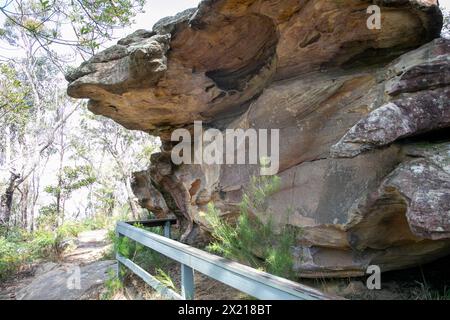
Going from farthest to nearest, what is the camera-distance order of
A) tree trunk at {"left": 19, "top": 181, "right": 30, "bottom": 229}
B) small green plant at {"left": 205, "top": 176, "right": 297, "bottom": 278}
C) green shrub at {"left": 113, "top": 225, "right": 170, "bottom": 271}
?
tree trunk at {"left": 19, "top": 181, "right": 30, "bottom": 229}
green shrub at {"left": 113, "top": 225, "right": 170, "bottom": 271}
small green plant at {"left": 205, "top": 176, "right": 297, "bottom": 278}

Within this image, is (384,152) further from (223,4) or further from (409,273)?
(223,4)

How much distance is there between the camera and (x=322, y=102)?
4434 mm

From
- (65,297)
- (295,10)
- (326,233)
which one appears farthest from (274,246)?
(65,297)

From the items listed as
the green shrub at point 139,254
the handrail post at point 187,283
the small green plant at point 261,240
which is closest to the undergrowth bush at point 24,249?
the green shrub at point 139,254

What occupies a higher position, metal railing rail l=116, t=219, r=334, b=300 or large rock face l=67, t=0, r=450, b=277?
large rock face l=67, t=0, r=450, b=277

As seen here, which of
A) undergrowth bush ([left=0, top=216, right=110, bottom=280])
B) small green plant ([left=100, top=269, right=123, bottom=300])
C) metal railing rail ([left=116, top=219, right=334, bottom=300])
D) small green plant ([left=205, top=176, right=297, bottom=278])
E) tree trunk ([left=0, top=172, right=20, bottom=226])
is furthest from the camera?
tree trunk ([left=0, top=172, right=20, bottom=226])

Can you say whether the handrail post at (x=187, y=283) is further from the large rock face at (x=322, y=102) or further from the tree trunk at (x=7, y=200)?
the tree trunk at (x=7, y=200)

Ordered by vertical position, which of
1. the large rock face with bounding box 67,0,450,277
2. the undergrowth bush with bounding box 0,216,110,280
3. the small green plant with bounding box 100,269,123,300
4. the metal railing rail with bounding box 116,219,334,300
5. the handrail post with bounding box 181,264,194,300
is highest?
the large rock face with bounding box 67,0,450,277

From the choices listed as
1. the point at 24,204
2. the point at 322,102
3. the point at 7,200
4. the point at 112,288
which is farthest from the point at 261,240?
the point at 24,204

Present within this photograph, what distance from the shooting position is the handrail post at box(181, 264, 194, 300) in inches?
119

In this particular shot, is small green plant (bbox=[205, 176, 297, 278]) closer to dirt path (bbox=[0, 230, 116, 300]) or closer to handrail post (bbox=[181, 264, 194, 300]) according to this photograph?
handrail post (bbox=[181, 264, 194, 300])

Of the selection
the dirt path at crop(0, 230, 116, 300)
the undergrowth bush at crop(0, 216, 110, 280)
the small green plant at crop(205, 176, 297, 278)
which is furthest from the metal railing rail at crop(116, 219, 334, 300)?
the undergrowth bush at crop(0, 216, 110, 280)

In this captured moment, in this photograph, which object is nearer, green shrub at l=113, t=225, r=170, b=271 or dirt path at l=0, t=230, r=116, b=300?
green shrub at l=113, t=225, r=170, b=271

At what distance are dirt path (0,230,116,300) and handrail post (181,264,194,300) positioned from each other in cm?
336
